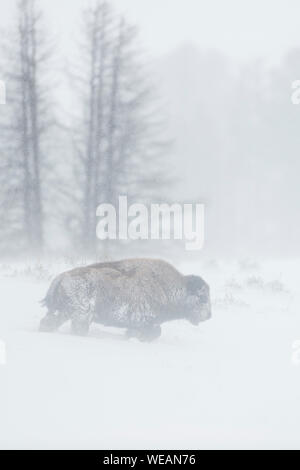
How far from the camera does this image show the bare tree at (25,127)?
23.6 m

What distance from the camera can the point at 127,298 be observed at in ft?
34.3

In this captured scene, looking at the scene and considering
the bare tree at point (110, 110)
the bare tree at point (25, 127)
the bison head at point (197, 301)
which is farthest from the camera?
the bare tree at point (110, 110)

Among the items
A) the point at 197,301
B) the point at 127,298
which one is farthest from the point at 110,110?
the point at 127,298

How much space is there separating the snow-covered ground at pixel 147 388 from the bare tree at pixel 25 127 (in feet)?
38.8

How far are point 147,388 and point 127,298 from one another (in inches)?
115

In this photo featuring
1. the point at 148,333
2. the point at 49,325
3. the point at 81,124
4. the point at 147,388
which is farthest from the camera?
the point at 81,124

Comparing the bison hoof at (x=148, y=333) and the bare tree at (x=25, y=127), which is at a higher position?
the bare tree at (x=25, y=127)

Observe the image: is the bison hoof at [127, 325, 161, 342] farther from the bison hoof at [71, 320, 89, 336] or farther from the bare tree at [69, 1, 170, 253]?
the bare tree at [69, 1, 170, 253]

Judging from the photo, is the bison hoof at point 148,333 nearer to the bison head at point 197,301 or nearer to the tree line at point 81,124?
the bison head at point 197,301

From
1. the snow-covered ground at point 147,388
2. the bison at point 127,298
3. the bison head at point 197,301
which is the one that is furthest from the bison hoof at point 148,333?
the bison head at point 197,301

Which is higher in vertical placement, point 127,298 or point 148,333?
point 127,298

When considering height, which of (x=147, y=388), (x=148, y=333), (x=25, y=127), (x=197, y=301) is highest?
(x=25, y=127)

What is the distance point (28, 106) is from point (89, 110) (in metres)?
2.58

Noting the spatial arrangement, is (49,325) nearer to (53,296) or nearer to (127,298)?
(53,296)
